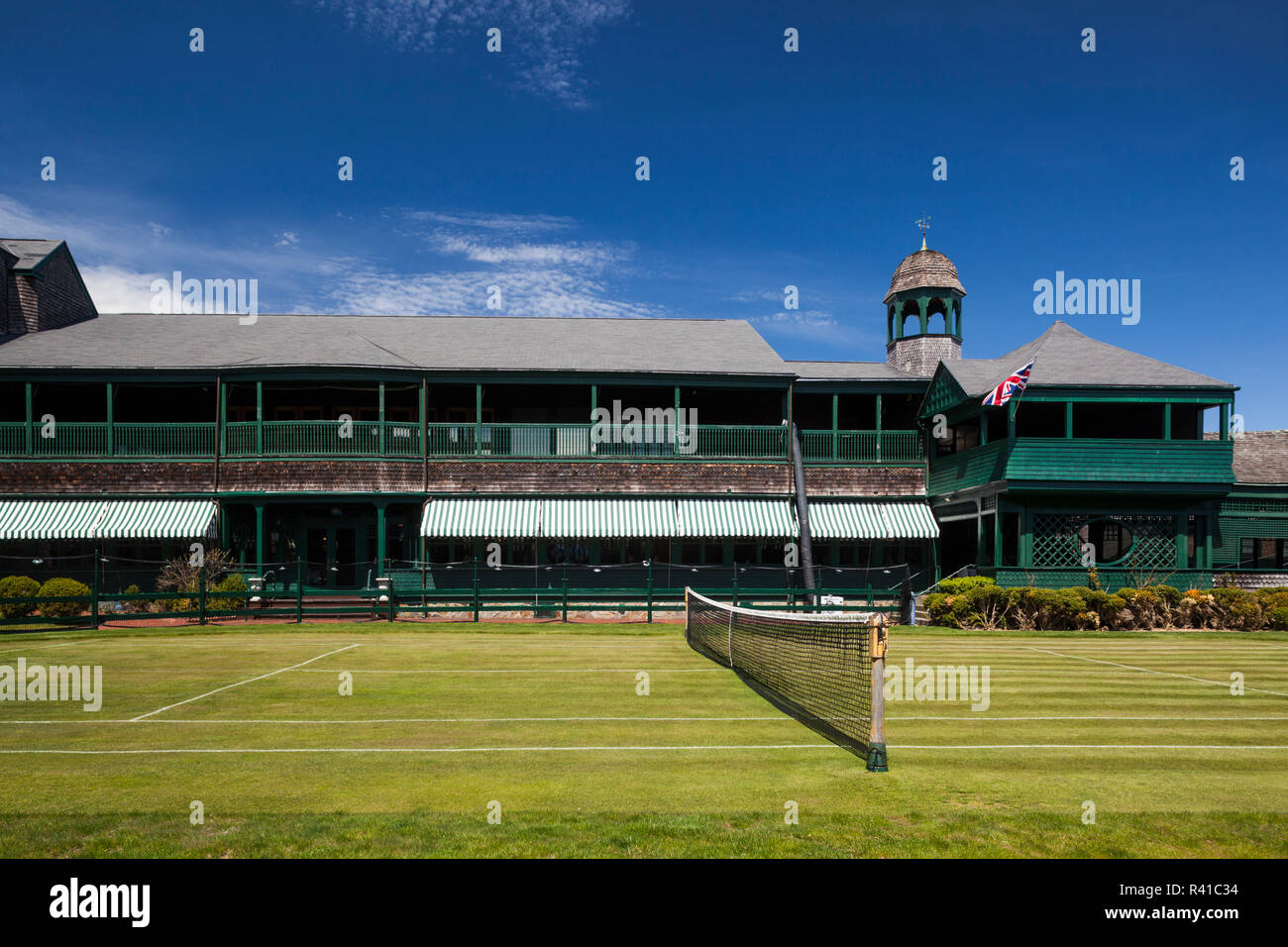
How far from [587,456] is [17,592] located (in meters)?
16.3

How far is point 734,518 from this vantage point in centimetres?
2938

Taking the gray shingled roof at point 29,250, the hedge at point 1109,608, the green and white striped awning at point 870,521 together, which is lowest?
the hedge at point 1109,608

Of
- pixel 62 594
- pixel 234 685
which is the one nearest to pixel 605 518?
pixel 62 594

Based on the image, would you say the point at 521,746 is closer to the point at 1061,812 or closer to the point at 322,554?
the point at 1061,812

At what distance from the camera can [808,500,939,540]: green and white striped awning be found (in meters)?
29.9

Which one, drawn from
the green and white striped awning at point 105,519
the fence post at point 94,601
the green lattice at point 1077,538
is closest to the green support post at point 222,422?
the green and white striped awning at point 105,519

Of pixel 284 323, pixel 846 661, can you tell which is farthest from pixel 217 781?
pixel 284 323

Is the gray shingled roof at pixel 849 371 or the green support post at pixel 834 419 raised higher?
the gray shingled roof at pixel 849 371

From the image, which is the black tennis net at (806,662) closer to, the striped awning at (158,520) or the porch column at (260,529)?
the porch column at (260,529)

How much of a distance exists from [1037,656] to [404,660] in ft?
40.7

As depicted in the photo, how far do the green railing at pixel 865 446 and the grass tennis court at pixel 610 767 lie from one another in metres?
16.5

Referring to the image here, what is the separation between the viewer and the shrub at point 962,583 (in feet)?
80.7

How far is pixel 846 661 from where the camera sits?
13.1 m

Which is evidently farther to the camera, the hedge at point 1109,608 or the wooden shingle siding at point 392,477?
the wooden shingle siding at point 392,477
